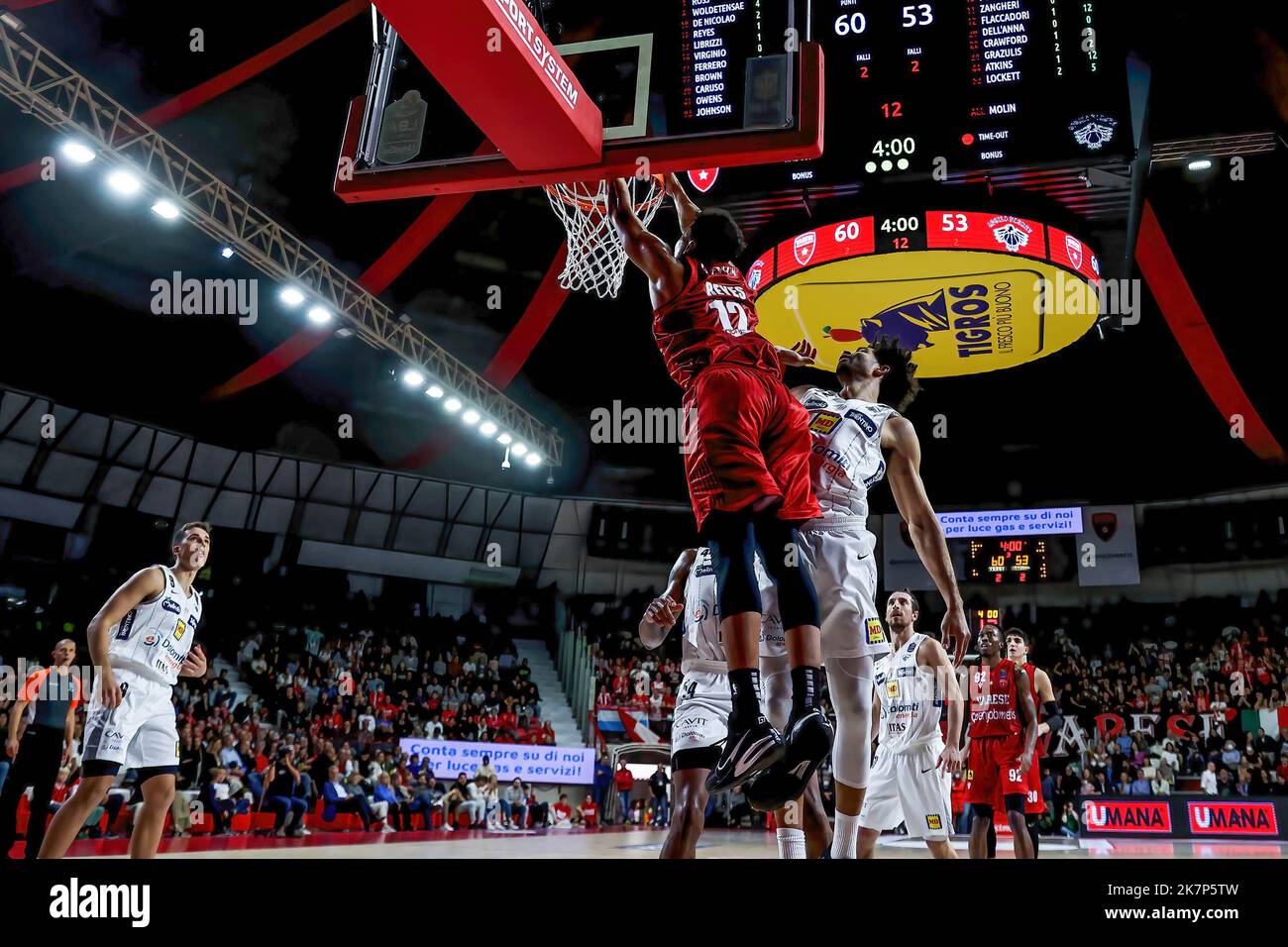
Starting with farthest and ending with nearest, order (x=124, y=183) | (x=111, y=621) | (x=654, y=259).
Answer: (x=124, y=183), (x=111, y=621), (x=654, y=259)

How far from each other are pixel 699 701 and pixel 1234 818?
39.1 ft

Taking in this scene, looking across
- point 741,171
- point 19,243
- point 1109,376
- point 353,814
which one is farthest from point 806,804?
point 1109,376

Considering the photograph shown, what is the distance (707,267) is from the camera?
3.72 m

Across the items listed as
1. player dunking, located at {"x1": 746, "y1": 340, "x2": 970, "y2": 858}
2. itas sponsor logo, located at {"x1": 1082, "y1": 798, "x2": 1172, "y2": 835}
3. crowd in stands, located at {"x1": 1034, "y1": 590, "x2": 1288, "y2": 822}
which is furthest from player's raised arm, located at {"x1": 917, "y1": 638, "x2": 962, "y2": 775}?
crowd in stands, located at {"x1": 1034, "y1": 590, "x2": 1288, "y2": 822}

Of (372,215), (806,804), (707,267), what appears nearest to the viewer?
(707,267)

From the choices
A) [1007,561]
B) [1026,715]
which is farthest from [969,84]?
[1007,561]

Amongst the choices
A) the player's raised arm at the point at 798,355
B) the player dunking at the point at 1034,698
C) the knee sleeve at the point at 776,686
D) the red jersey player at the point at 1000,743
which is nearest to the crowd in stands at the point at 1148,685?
the player dunking at the point at 1034,698

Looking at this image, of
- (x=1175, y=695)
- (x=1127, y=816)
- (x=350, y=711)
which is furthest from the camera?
(x=1175, y=695)

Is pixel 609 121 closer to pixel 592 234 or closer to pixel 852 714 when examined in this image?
pixel 592 234

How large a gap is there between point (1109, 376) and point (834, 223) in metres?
11.5

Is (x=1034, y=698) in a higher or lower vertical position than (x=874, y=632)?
lower

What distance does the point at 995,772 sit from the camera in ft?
22.0
